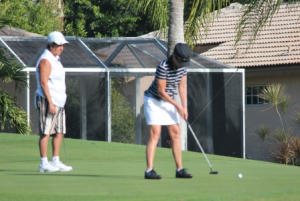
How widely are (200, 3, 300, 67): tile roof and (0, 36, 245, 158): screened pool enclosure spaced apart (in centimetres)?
299

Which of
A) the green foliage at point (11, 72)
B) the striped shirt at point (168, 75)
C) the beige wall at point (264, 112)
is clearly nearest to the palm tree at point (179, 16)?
the green foliage at point (11, 72)

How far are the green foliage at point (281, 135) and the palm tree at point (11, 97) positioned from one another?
7548 mm

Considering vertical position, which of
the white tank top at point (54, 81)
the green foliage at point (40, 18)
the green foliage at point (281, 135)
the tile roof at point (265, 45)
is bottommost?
the green foliage at point (281, 135)

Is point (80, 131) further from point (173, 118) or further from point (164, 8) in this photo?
point (173, 118)

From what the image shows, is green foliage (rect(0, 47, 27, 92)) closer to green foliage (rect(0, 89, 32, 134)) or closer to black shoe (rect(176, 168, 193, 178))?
green foliage (rect(0, 89, 32, 134))

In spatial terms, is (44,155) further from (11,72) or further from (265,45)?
(265,45)

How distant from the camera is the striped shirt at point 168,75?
22.7 ft

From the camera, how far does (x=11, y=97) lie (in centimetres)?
1364

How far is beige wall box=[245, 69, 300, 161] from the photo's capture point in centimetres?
1956

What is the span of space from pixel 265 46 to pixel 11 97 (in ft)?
33.0

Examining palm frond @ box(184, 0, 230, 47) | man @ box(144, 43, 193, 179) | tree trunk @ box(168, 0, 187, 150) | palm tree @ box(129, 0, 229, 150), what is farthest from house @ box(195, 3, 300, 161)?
man @ box(144, 43, 193, 179)

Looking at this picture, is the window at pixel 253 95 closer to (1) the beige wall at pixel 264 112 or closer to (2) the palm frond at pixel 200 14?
(1) the beige wall at pixel 264 112

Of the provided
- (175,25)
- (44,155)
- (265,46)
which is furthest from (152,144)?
(265,46)

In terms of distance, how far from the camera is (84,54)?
1595 centimetres
